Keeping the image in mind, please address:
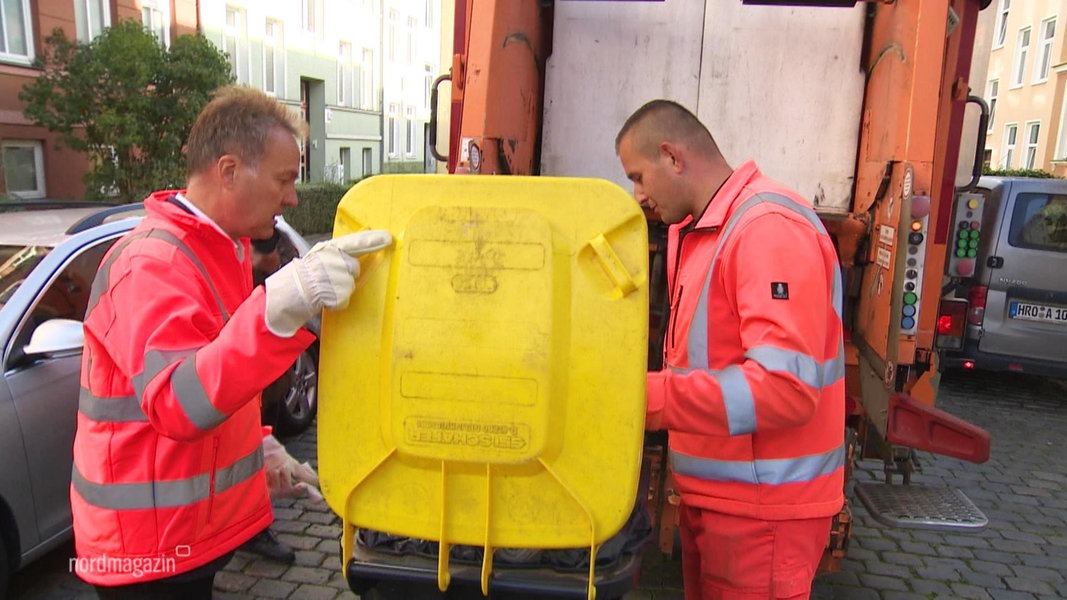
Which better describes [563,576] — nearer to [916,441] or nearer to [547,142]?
[916,441]

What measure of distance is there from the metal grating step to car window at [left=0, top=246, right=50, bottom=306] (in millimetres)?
3775

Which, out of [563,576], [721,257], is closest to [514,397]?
[563,576]

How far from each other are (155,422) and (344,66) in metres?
26.6

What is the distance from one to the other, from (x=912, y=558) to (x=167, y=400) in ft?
13.0

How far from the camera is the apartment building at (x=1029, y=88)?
77.3 feet

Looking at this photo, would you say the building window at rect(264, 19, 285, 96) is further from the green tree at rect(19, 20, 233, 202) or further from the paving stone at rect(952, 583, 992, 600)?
the paving stone at rect(952, 583, 992, 600)

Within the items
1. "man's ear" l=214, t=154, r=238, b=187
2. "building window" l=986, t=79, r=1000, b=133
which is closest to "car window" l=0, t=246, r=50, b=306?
"man's ear" l=214, t=154, r=238, b=187

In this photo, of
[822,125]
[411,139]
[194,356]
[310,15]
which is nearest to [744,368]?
[194,356]

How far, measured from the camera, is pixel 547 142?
389 centimetres

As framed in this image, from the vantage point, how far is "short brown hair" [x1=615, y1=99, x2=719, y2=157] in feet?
6.94

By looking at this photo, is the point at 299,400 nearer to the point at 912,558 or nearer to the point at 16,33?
the point at 912,558

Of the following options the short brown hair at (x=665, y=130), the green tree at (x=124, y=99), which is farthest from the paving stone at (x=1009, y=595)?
the green tree at (x=124, y=99)

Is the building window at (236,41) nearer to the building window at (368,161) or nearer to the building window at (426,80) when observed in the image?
the building window at (368,161)

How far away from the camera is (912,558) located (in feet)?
13.6
